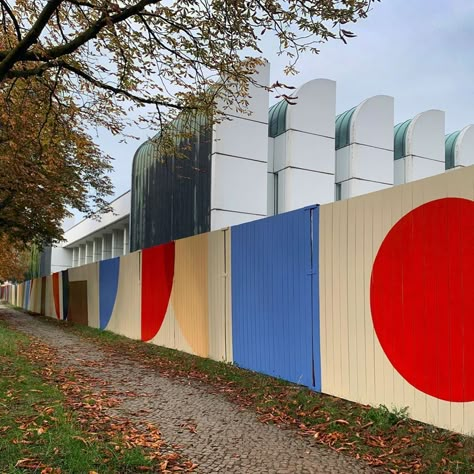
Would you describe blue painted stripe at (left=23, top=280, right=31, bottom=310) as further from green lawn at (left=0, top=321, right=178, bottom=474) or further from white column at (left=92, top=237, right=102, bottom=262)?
green lawn at (left=0, top=321, right=178, bottom=474)

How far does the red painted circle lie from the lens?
163 inches

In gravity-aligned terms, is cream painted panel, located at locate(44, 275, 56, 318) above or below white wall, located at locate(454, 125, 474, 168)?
below

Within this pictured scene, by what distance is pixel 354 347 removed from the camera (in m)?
5.25

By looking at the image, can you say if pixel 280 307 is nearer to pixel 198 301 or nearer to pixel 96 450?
pixel 198 301

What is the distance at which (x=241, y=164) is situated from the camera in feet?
50.0

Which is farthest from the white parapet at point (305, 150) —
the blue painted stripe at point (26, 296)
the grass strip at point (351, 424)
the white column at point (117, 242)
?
the blue painted stripe at point (26, 296)

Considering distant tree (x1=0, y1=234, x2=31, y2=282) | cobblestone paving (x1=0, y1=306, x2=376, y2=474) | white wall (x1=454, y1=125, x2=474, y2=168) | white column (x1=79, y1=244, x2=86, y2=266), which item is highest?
white wall (x1=454, y1=125, x2=474, y2=168)

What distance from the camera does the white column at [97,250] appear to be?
38.9 metres

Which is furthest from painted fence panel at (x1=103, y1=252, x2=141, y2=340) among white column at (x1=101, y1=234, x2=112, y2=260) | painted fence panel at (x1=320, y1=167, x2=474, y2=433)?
white column at (x1=101, y1=234, x2=112, y2=260)

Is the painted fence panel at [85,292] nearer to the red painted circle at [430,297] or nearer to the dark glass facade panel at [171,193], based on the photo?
the dark glass facade panel at [171,193]

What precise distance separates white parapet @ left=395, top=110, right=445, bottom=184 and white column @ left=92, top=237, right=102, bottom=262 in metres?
26.0

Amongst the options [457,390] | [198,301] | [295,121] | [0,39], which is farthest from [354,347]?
[295,121]

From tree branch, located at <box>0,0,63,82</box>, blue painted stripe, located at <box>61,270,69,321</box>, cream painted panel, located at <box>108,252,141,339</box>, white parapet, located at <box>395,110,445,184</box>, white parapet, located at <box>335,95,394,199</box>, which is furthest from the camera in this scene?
blue painted stripe, located at <box>61,270,69,321</box>

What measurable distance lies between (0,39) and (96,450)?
6828mm
